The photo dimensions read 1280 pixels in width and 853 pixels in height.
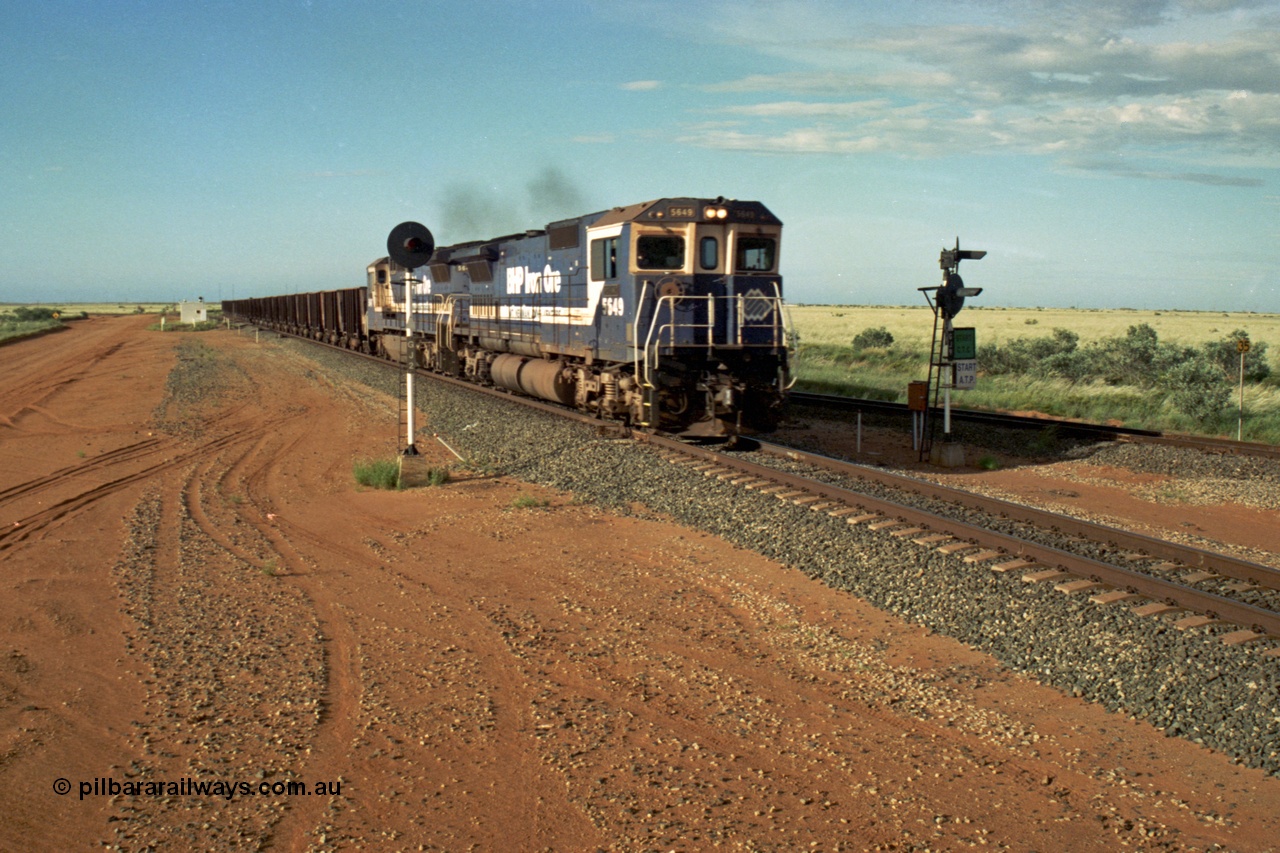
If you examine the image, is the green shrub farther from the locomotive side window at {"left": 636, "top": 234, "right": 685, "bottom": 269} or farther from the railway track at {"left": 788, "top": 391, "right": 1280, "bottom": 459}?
the railway track at {"left": 788, "top": 391, "right": 1280, "bottom": 459}

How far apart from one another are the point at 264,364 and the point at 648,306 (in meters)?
24.0

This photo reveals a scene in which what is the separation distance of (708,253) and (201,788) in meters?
11.6

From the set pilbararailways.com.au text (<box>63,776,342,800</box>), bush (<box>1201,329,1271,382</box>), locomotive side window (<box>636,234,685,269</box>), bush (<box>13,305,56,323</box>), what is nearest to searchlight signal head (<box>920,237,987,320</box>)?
locomotive side window (<box>636,234,685,269</box>)

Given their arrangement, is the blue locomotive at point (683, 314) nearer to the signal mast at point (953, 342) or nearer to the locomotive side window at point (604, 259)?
the locomotive side window at point (604, 259)

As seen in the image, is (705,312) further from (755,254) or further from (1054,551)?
(1054,551)

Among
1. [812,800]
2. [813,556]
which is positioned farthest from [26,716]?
[813,556]

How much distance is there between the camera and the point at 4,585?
8164mm

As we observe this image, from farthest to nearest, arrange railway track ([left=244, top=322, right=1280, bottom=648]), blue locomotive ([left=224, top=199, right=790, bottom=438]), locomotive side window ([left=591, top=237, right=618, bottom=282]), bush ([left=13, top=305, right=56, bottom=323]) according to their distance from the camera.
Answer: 1. bush ([left=13, top=305, right=56, bottom=323])
2. locomotive side window ([left=591, top=237, right=618, bottom=282])
3. blue locomotive ([left=224, top=199, right=790, bottom=438])
4. railway track ([left=244, top=322, right=1280, bottom=648])

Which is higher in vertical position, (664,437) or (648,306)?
(648,306)

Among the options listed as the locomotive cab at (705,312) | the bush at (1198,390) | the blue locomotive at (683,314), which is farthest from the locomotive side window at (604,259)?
the bush at (1198,390)

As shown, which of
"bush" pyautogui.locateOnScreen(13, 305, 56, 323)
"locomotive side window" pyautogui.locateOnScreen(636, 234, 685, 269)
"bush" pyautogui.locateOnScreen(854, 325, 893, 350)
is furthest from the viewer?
"bush" pyautogui.locateOnScreen(13, 305, 56, 323)

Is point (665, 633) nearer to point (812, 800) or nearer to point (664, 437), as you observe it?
point (812, 800)

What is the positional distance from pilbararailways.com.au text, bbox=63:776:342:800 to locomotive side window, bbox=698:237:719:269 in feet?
37.1

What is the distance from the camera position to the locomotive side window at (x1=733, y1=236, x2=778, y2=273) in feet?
49.0
